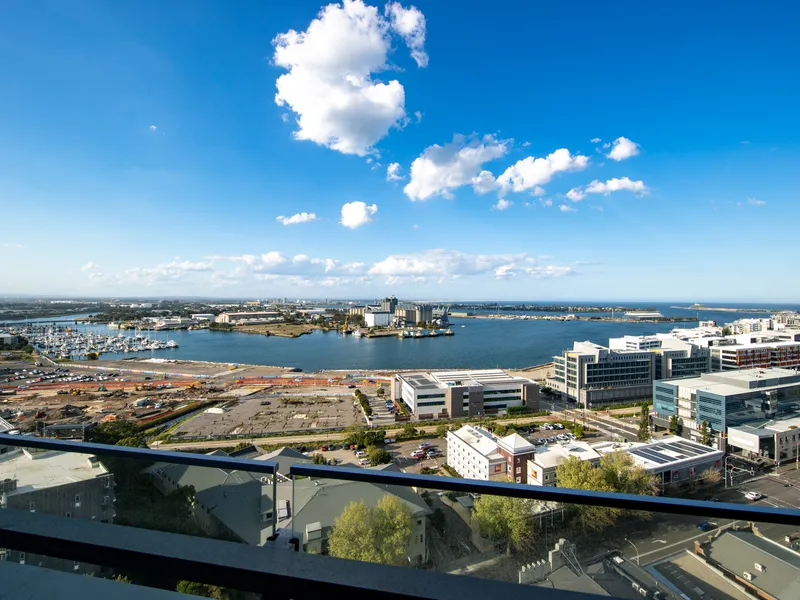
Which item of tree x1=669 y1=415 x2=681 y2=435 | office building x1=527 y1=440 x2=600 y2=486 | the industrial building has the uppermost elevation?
office building x1=527 y1=440 x2=600 y2=486

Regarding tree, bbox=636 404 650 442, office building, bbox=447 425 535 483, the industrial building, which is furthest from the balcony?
the industrial building

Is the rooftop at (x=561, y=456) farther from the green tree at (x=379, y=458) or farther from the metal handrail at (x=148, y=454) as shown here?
the metal handrail at (x=148, y=454)

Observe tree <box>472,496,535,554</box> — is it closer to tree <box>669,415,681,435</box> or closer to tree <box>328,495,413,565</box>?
tree <box>328,495,413,565</box>

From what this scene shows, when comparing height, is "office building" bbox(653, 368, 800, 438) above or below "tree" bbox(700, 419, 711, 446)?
above

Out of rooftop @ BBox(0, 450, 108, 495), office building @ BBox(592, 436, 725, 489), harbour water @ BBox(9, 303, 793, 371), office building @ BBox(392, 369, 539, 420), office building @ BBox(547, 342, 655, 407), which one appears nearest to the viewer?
rooftop @ BBox(0, 450, 108, 495)

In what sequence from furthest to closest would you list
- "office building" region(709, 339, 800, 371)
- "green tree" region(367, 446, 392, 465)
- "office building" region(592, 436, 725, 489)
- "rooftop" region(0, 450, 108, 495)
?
1. "office building" region(709, 339, 800, 371)
2. "green tree" region(367, 446, 392, 465)
3. "office building" region(592, 436, 725, 489)
4. "rooftop" region(0, 450, 108, 495)

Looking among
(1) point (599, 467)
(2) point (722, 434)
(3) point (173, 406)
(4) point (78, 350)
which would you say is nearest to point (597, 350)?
(2) point (722, 434)

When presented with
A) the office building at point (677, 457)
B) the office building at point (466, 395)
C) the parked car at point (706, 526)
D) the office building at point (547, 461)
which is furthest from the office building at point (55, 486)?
the office building at point (466, 395)

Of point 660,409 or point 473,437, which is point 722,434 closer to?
point 660,409
